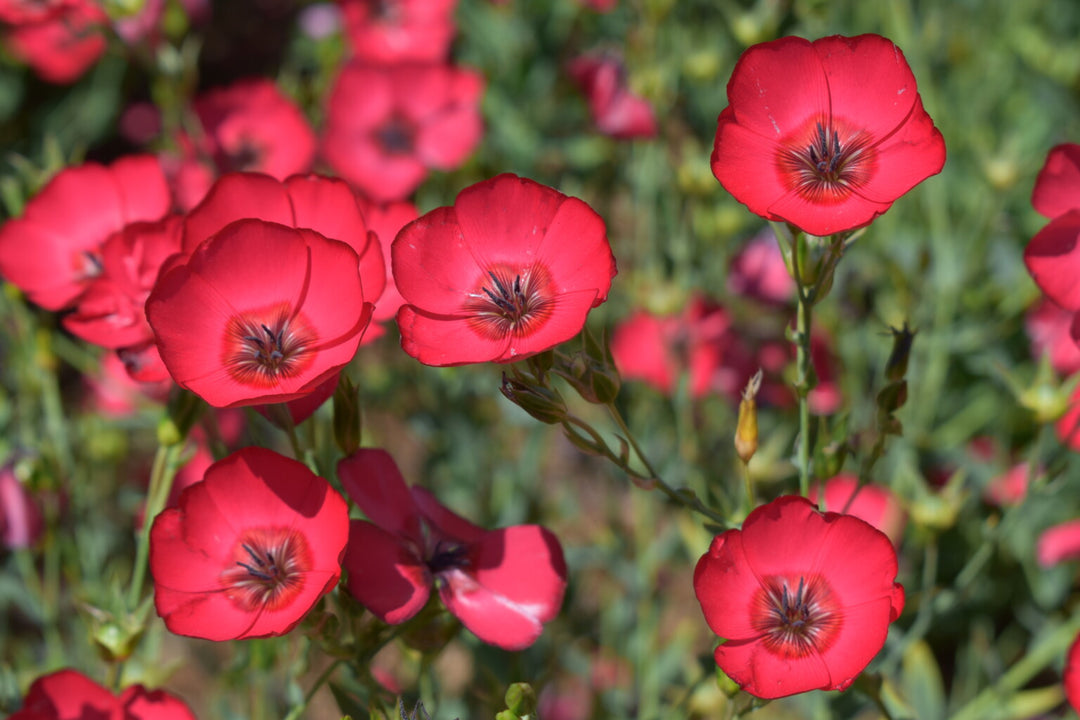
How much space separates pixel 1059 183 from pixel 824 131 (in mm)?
265

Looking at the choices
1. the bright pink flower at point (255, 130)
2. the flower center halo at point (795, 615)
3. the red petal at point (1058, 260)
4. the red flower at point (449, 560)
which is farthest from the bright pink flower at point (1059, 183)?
the bright pink flower at point (255, 130)

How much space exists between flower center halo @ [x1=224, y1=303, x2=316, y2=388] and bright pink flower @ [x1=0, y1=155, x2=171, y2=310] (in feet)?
1.11

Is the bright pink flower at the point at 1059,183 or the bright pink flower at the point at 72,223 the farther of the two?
the bright pink flower at the point at 72,223

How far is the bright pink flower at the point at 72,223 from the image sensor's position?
1288 mm

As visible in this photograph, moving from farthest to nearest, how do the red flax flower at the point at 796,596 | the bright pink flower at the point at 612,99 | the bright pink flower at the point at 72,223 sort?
the bright pink flower at the point at 612,99 < the bright pink flower at the point at 72,223 < the red flax flower at the point at 796,596

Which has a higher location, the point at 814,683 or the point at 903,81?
the point at 903,81

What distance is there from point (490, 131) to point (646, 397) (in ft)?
2.90

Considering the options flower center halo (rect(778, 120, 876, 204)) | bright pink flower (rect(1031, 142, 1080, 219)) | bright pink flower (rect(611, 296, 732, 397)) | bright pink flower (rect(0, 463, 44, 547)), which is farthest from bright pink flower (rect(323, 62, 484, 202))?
bright pink flower (rect(1031, 142, 1080, 219))

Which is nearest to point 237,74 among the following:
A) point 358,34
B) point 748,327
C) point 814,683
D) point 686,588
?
point 358,34

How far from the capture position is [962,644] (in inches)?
83.5

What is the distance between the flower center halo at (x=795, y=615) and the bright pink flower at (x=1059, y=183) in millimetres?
489

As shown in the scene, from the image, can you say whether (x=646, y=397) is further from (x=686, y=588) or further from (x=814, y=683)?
(x=814, y=683)

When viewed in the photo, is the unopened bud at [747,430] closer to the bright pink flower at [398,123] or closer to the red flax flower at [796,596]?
the red flax flower at [796,596]

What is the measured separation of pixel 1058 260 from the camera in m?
1.05
